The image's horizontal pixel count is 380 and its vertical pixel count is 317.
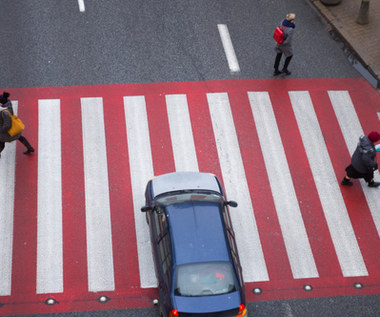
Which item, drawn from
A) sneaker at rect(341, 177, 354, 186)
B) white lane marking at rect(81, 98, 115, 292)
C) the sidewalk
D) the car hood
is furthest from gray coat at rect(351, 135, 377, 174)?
white lane marking at rect(81, 98, 115, 292)

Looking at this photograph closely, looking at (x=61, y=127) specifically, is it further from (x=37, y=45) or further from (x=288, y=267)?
(x=288, y=267)

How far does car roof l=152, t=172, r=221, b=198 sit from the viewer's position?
1117 centimetres

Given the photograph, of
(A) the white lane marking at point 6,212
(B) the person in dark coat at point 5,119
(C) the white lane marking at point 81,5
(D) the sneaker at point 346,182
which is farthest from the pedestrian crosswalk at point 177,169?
(C) the white lane marking at point 81,5

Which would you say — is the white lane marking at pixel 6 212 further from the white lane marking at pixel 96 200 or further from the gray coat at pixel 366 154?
the gray coat at pixel 366 154

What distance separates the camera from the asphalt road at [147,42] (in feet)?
46.2

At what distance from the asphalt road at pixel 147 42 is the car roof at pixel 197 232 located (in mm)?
4743

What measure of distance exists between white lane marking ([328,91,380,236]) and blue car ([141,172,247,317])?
3.46 metres

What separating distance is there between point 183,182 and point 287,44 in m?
4.77

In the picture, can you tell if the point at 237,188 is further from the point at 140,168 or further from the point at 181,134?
the point at 140,168

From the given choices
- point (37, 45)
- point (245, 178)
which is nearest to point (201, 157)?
point (245, 178)

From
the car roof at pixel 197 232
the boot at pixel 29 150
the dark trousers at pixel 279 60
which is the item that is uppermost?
the dark trousers at pixel 279 60

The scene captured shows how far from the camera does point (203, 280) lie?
31.5 feet

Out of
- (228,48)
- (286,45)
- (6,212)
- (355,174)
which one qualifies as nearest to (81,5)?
(228,48)

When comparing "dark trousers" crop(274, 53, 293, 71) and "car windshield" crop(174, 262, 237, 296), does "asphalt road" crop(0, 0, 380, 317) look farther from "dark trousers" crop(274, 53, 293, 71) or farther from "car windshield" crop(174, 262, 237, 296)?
"car windshield" crop(174, 262, 237, 296)
